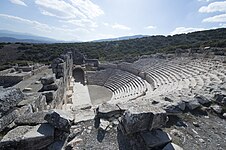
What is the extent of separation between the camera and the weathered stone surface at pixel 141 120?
10.2 ft

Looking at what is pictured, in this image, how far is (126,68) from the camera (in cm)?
2478

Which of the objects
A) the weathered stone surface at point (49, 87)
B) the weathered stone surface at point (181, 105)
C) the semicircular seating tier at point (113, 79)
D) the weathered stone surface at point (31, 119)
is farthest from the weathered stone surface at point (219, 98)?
the semicircular seating tier at point (113, 79)

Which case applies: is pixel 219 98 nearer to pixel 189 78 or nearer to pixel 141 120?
pixel 141 120

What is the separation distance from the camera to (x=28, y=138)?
292cm

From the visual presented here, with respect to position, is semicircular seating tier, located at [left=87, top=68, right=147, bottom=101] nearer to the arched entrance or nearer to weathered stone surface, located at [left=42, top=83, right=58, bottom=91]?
the arched entrance

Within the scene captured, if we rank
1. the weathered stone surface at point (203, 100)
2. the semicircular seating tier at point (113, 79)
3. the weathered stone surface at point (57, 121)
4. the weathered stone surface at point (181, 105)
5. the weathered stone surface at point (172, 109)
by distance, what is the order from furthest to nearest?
the semicircular seating tier at point (113, 79) → the weathered stone surface at point (203, 100) → the weathered stone surface at point (181, 105) → the weathered stone surface at point (172, 109) → the weathered stone surface at point (57, 121)

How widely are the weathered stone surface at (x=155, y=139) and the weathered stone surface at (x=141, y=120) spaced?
0.11 meters

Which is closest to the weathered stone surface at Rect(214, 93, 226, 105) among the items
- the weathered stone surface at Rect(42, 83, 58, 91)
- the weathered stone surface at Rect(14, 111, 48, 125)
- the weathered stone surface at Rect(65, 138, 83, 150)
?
Answer: the weathered stone surface at Rect(65, 138, 83, 150)

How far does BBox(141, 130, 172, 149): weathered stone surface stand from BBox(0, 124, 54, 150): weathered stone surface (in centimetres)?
185

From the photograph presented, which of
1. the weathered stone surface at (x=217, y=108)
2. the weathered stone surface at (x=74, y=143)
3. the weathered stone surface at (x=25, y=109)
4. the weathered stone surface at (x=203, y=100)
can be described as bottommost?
the weathered stone surface at (x=74, y=143)

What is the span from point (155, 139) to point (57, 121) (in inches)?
79.4

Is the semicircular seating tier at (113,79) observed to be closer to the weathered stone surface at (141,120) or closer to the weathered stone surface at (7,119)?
the weathered stone surface at (141,120)

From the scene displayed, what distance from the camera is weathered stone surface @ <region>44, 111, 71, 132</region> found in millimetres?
3301

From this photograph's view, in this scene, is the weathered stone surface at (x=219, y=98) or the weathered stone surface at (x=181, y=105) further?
the weathered stone surface at (x=219, y=98)
